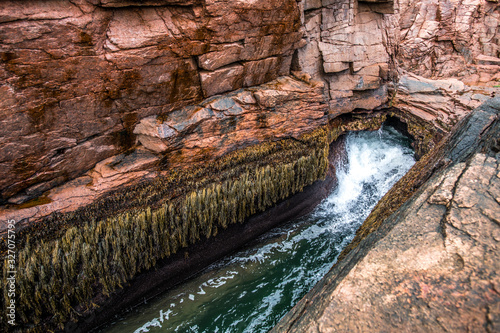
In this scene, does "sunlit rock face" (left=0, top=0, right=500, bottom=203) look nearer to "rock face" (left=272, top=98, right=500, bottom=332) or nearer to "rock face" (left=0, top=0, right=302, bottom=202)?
"rock face" (left=0, top=0, right=302, bottom=202)

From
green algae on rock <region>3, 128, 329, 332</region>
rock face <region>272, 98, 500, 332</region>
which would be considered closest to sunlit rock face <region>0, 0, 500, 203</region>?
green algae on rock <region>3, 128, 329, 332</region>

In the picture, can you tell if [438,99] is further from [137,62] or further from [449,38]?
[137,62]

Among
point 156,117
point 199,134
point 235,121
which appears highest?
point 156,117

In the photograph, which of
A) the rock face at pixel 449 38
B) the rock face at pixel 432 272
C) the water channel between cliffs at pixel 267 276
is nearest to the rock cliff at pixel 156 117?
the water channel between cliffs at pixel 267 276

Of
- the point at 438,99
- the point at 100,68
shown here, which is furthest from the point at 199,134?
the point at 438,99

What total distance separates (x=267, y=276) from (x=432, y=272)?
4.46 metres

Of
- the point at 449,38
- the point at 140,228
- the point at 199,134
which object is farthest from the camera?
the point at 449,38

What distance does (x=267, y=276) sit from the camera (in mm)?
6273

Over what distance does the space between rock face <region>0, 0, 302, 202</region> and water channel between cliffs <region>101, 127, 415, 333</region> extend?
3.28 meters

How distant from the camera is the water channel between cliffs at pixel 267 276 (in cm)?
545

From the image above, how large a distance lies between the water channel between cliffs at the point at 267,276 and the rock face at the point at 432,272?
9.64ft

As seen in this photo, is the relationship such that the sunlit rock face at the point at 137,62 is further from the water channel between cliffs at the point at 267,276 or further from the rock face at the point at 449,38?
the rock face at the point at 449,38

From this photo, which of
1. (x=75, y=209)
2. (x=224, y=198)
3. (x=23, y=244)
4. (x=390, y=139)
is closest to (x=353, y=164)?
(x=390, y=139)

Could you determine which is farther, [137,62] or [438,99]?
[438,99]
